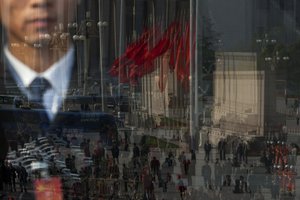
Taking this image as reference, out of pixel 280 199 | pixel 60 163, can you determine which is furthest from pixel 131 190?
pixel 280 199

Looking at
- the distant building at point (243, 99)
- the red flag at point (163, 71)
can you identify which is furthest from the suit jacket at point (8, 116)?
the distant building at point (243, 99)

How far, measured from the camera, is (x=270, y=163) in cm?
184

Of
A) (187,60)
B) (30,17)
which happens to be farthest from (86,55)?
(187,60)

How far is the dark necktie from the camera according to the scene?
2.78ft

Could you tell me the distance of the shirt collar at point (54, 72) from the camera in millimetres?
814

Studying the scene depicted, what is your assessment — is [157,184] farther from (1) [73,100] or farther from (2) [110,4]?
(2) [110,4]

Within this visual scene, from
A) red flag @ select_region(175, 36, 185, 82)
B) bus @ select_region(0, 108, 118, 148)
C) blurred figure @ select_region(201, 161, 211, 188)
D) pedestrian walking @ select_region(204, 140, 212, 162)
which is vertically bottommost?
blurred figure @ select_region(201, 161, 211, 188)

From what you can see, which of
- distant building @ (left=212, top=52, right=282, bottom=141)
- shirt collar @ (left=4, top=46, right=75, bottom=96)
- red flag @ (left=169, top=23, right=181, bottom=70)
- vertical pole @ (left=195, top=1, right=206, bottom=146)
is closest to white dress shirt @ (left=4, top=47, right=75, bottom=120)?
shirt collar @ (left=4, top=46, right=75, bottom=96)

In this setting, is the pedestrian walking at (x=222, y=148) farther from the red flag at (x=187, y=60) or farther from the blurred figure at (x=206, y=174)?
the red flag at (x=187, y=60)

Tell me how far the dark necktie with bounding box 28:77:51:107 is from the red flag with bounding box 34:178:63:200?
17 centimetres

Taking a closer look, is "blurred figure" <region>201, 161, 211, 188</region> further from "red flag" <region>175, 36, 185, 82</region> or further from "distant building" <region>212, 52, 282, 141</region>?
"red flag" <region>175, 36, 185, 82</region>

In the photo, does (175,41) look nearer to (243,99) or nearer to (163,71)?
(163,71)

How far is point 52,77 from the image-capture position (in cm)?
87

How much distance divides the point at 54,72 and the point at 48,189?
0.89 feet
